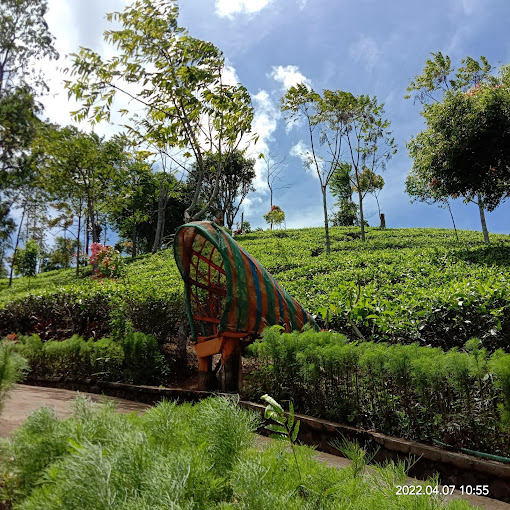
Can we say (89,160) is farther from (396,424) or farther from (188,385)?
(396,424)

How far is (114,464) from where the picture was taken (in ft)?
4.07

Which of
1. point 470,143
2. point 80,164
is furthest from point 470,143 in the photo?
point 80,164

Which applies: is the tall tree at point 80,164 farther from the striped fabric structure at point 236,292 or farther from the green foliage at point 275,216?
the green foliage at point 275,216

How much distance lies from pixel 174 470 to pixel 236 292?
3.68 m

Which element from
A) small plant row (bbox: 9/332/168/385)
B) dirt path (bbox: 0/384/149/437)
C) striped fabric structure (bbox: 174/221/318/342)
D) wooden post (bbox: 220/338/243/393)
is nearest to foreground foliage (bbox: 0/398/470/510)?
dirt path (bbox: 0/384/149/437)

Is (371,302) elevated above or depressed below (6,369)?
above

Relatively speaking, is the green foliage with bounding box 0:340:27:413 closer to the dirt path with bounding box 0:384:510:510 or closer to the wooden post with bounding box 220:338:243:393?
the dirt path with bounding box 0:384:510:510

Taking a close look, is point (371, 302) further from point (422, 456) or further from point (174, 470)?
point (174, 470)

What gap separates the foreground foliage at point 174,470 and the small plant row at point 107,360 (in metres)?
4.45

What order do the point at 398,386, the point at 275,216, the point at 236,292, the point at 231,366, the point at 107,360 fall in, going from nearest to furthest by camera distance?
1. the point at 398,386
2. the point at 236,292
3. the point at 231,366
4. the point at 107,360
5. the point at 275,216

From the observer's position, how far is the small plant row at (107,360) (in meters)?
6.25

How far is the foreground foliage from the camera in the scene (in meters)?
1.13

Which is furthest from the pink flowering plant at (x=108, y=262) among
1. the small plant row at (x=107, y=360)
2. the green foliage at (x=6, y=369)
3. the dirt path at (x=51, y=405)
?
the green foliage at (x=6, y=369)

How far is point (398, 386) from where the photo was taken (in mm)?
3488
